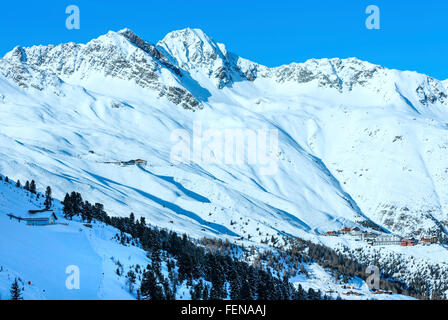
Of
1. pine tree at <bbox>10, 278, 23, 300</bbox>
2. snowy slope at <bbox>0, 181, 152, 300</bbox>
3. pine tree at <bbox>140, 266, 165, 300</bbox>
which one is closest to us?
pine tree at <bbox>10, 278, 23, 300</bbox>

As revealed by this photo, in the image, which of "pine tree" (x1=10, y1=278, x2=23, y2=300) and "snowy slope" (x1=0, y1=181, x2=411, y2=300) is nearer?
"pine tree" (x1=10, y1=278, x2=23, y2=300)

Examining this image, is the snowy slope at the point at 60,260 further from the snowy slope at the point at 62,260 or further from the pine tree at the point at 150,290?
the pine tree at the point at 150,290

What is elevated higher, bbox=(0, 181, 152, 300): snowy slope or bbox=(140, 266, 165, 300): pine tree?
bbox=(0, 181, 152, 300): snowy slope

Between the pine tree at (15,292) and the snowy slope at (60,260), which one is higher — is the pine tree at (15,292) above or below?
below

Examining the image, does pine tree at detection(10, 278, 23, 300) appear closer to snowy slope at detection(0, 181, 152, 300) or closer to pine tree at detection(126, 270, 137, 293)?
snowy slope at detection(0, 181, 152, 300)

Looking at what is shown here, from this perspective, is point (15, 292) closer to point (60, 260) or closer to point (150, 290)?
point (60, 260)

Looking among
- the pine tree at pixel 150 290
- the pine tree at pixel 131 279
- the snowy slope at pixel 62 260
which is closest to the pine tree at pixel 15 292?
the snowy slope at pixel 62 260

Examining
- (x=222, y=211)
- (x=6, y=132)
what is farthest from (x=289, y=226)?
(x=6, y=132)

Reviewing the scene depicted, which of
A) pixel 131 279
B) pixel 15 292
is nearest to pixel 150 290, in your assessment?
pixel 131 279

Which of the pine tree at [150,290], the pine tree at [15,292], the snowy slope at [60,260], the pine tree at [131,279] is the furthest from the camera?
the pine tree at [131,279]

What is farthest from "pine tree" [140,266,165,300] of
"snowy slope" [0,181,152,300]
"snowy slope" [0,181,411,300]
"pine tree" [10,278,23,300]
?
"pine tree" [10,278,23,300]
